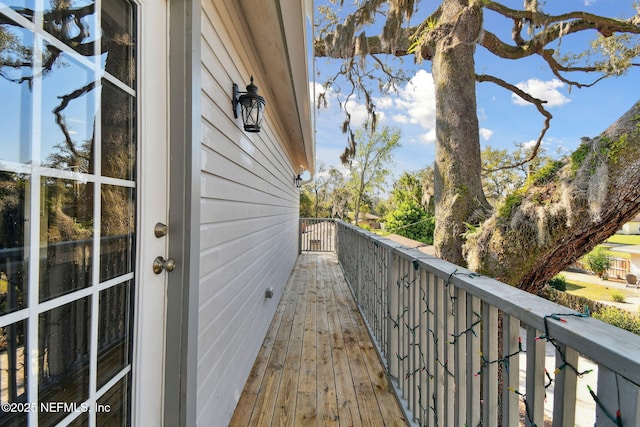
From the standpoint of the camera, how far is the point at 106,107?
863 millimetres

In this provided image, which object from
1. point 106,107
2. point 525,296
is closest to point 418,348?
point 525,296

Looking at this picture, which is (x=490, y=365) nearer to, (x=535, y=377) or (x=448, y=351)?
(x=535, y=377)

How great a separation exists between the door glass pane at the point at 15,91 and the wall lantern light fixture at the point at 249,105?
128 cm

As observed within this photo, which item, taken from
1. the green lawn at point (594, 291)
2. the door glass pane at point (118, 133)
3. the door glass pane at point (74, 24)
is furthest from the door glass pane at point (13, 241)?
the green lawn at point (594, 291)

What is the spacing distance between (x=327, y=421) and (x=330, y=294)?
254cm

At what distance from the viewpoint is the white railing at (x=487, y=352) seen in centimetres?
53

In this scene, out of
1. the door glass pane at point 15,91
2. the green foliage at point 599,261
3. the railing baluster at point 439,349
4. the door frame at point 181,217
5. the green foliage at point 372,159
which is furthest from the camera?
the green foliage at point 372,159

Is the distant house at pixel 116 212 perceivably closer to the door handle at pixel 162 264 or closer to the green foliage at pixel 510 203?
the door handle at pixel 162 264

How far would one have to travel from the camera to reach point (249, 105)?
195cm

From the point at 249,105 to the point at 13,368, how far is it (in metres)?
1.75

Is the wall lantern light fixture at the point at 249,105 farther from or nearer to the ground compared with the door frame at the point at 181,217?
farther from the ground

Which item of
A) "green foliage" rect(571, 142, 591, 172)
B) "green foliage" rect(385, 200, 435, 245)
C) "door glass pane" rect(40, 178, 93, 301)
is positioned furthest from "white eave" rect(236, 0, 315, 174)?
"green foliage" rect(385, 200, 435, 245)

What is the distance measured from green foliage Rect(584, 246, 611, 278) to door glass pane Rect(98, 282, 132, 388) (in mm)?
25087

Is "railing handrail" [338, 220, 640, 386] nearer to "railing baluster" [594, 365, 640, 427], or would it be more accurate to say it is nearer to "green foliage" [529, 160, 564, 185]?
"railing baluster" [594, 365, 640, 427]
